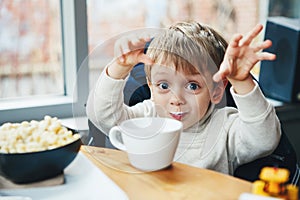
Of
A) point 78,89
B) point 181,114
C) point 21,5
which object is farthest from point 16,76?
point 181,114

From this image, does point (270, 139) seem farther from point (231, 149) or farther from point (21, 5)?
point (21, 5)

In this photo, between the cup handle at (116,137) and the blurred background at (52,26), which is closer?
the cup handle at (116,137)

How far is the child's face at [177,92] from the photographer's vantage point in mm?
687

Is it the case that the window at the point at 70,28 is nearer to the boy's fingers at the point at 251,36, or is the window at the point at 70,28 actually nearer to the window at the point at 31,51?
the window at the point at 31,51

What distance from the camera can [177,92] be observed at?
69 centimetres

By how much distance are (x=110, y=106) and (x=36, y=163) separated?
0.13 m

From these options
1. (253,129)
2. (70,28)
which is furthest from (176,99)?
(70,28)

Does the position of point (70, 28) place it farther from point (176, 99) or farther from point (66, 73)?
point (176, 99)

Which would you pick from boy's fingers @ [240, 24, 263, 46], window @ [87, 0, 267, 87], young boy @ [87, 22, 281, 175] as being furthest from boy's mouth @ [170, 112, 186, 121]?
window @ [87, 0, 267, 87]

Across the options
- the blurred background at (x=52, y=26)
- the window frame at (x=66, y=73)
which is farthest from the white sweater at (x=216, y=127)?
the blurred background at (x=52, y=26)

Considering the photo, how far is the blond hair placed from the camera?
0.69 m

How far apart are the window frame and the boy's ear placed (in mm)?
343

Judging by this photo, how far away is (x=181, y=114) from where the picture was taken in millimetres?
693

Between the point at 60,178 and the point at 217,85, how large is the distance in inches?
10.5
